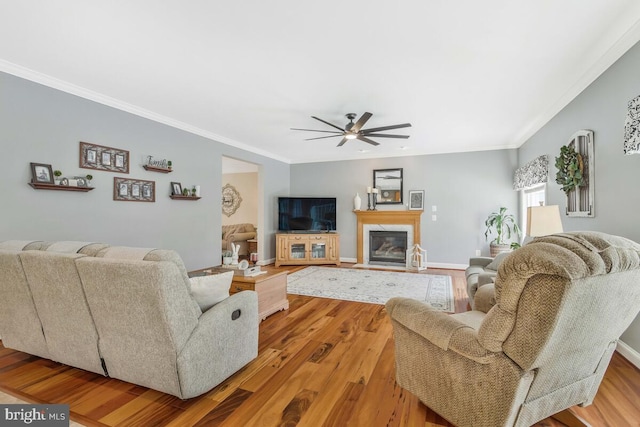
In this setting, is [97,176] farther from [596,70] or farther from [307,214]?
[596,70]

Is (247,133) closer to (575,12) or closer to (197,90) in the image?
(197,90)

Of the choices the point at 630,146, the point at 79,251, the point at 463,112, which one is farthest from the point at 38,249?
the point at 463,112

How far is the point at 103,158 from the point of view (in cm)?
348

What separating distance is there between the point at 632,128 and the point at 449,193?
416cm

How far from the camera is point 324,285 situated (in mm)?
4633

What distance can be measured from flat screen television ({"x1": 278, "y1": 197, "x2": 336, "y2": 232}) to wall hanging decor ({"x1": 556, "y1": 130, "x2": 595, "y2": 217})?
442cm

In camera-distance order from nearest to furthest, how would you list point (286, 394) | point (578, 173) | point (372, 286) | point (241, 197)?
point (286, 394) < point (578, 173) < point (372, 286) < point (241, 197)

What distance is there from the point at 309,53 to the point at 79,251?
7.61 ft

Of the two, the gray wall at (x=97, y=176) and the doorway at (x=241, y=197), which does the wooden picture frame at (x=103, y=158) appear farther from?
the doorway at (x=241, y=197)

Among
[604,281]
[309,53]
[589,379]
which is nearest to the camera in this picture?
[604,281]

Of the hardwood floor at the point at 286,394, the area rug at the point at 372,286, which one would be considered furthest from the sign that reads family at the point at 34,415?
the area rug at the point at 372,286

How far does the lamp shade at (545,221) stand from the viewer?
2707 millimetres

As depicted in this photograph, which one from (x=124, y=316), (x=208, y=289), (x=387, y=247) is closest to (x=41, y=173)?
(x=124, y=316)

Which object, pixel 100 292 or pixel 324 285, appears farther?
pixel 324 285
